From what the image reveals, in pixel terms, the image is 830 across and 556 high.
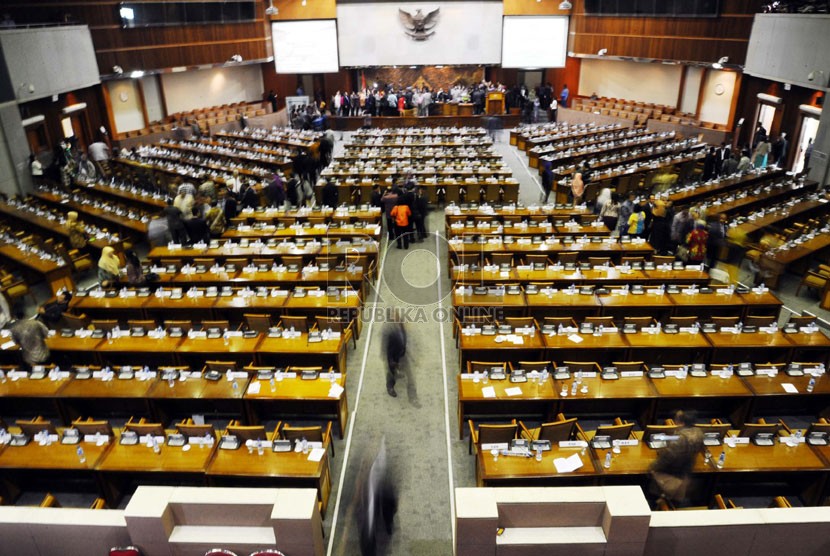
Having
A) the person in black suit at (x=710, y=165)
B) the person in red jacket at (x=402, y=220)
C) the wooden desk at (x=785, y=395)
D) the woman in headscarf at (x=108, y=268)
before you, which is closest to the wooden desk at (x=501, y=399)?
the wooden desk at (x=785, y=395)

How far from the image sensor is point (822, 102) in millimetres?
16250

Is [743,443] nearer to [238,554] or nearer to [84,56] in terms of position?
[238,554]

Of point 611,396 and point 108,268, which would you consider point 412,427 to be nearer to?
point 611,396

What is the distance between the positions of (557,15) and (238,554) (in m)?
27.7

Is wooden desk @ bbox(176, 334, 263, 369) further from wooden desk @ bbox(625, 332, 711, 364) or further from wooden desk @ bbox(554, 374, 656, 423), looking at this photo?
wooden desk @ bbox(625, 332, 711, 364)

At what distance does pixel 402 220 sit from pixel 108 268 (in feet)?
19.3

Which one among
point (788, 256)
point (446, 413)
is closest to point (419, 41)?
point (788, 256)

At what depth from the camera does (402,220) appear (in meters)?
12.8

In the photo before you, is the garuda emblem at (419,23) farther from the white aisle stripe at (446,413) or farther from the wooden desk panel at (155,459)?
the wooden desk panel at (155,459)

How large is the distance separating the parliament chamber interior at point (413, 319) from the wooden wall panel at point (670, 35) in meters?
0.14

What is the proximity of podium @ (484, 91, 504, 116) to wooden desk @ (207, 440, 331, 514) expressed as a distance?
22141mm

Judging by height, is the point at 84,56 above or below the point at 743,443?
above

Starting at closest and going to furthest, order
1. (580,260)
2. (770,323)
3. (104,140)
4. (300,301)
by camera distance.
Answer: (770,323)
(300,301)
(580,260)
(104,140)

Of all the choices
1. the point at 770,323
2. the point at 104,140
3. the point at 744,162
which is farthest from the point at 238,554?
the point at 104,140
